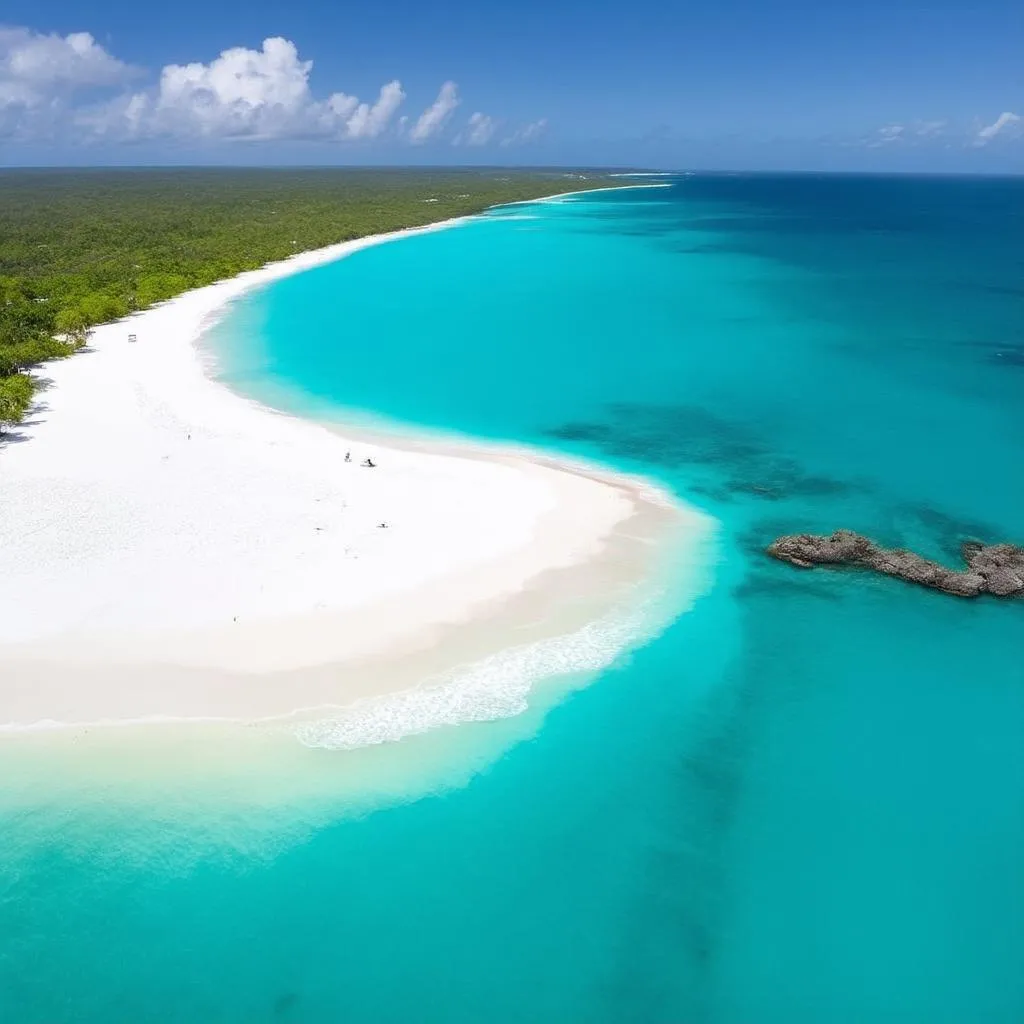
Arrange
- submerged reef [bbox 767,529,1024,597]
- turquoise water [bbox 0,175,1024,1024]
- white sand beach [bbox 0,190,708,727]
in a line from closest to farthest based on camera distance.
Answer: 1. turquoise water [bbox 0,175,1024,1024]
2. white sand beach [bbox 0,190,708,727]
3. submerged reef [bbox 767,529,1024,597]

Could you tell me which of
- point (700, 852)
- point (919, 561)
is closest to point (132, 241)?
point (919, 561)

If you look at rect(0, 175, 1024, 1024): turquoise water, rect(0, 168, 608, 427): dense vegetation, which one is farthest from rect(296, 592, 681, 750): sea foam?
rect(0, 168, 608, 427): dense vegetation

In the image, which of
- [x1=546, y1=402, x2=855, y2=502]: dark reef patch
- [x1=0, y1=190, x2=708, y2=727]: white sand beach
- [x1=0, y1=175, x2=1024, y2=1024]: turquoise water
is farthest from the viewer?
[x1=546, y1=402, x2=855, y2=502]: dark reef patch

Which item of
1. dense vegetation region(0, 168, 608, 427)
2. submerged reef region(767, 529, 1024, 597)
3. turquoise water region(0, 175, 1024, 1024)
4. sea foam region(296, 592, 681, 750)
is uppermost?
dense vegetation region(0, 168, 608, 427)

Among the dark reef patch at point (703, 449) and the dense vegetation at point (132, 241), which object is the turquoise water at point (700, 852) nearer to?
the dark reef patch at point (703, 449)

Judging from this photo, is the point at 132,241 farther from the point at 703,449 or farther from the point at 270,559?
the point at 270,559

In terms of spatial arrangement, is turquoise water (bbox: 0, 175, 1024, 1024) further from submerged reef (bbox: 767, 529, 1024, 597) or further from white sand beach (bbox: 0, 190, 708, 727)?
white sand beach (bbox: 0, 190, 708, 727)

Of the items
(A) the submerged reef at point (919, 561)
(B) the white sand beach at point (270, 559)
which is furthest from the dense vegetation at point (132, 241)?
(A) the submerged reef at point (919, 561)
